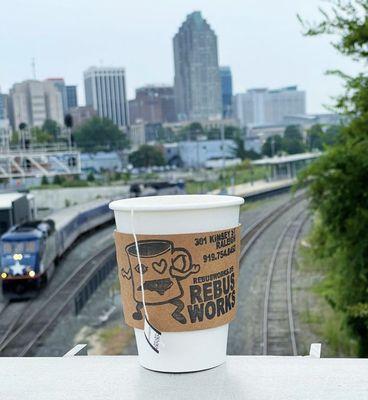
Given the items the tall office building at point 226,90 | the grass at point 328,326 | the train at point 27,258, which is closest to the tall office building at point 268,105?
the tall office building at point 226,90

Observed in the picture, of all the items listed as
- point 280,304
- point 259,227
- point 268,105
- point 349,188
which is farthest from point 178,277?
point 268,105

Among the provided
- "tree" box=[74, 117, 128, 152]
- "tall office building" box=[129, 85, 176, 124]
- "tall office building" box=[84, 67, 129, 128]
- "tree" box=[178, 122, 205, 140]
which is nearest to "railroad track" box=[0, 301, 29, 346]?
"tall office building" box=[84, 67, 129, 128]

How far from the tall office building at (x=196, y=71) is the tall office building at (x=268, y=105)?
6016 millimetres

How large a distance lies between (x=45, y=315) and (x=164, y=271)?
9261 millimetres

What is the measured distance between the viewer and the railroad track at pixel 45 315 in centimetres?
857

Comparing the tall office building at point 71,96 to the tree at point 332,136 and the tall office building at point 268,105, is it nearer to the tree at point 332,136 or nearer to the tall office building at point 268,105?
the tree at point 332,136

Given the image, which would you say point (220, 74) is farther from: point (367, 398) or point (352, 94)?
point (367, 398)

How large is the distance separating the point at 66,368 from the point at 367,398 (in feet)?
1.96

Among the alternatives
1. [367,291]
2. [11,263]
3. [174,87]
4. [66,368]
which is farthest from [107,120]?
[66,368]

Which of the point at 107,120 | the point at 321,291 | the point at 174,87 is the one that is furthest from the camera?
the point at 174,87

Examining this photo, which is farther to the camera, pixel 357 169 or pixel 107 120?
pixel 107 120

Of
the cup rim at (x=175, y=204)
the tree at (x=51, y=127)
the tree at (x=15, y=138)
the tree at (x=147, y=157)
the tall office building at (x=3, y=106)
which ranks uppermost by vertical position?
the tall office building at (x=3, y=106)

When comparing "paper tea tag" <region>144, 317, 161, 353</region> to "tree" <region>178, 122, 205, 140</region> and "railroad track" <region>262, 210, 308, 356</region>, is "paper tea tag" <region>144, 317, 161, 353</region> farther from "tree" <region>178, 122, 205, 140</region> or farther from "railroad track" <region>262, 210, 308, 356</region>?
"tree" <region>178, 122, 205, 140</region>

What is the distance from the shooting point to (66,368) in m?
1.37
